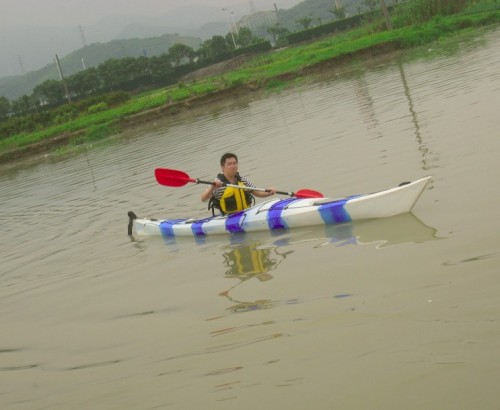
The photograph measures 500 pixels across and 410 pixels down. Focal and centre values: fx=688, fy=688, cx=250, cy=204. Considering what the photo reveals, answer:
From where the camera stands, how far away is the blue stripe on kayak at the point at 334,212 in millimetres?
6359

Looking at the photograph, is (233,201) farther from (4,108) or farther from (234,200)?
(4,108)

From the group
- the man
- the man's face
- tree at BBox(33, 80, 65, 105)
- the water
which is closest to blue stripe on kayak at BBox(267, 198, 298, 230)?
the water

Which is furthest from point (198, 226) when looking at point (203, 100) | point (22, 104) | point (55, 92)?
point (22, 104)

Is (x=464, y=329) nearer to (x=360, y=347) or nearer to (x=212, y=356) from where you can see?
(x=360, y=347)

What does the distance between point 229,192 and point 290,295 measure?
3085mm

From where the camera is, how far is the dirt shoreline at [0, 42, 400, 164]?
2897 cm

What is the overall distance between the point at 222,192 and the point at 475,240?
140 inches

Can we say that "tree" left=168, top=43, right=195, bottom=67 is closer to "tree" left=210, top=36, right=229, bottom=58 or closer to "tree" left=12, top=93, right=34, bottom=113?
"tree" left=210, top=36, right=229, bottom=58

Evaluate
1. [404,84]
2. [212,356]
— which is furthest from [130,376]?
[404,84]

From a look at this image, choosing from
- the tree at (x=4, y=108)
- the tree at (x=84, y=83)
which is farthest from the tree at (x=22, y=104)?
the tree at (x=84, y=83)

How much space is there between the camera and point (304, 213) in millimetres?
6645

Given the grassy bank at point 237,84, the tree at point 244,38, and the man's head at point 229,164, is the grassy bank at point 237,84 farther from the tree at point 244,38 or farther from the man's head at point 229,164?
the tree at point 244,38

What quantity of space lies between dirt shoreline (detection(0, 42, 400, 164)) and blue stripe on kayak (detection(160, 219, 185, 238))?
20461 millimetres

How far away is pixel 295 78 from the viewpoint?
96.7 ft
